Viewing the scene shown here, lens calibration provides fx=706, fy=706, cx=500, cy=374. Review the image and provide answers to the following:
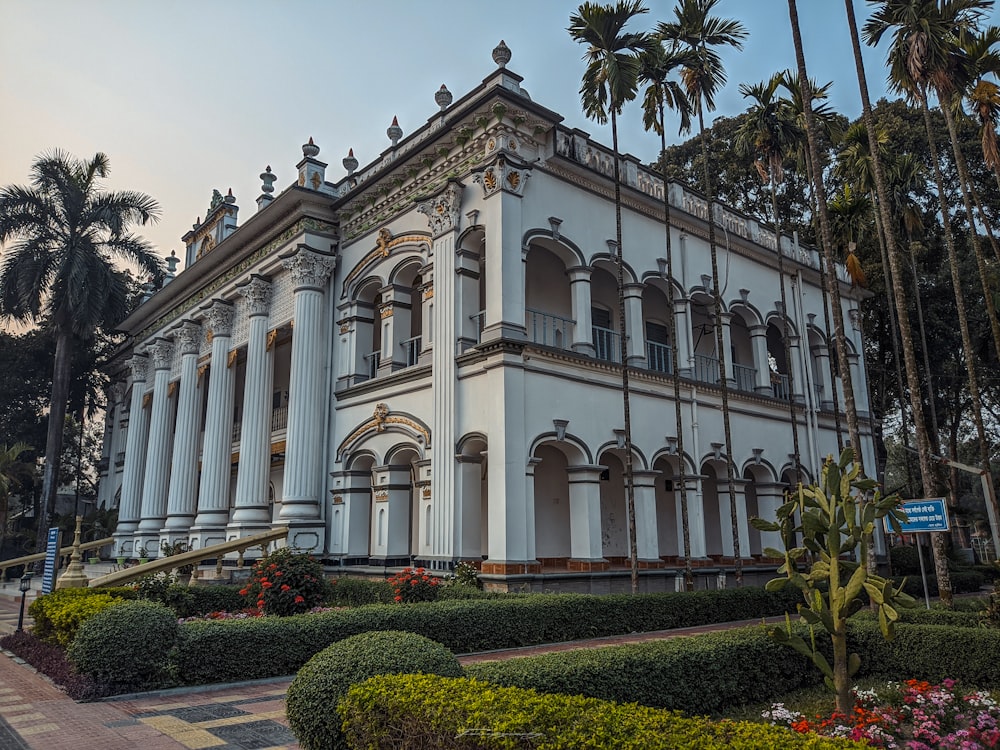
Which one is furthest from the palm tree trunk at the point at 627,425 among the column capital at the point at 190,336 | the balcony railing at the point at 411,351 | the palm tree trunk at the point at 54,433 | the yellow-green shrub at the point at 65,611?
the palm tree trunk at the point at 54,433

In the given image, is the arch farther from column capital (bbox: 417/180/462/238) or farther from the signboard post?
the signboard post

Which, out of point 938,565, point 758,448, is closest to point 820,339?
point 758,448

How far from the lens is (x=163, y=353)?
29656 millimetres

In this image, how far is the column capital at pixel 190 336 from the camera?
2697cm

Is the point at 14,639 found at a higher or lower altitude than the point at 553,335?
lower

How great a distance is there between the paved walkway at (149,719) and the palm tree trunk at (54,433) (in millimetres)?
23789

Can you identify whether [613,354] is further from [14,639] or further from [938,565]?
[14,639]

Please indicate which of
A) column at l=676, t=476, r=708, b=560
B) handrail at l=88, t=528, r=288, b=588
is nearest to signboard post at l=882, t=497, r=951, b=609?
column at l=676, t=476, r=708, b=560

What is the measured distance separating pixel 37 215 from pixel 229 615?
83.8 ft

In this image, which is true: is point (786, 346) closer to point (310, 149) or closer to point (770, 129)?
point (770, 129)

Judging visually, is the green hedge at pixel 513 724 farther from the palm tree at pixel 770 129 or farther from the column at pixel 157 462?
the column at pixel 157 462

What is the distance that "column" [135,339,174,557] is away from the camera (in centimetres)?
2750

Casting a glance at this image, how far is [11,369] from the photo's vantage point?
39.6 m

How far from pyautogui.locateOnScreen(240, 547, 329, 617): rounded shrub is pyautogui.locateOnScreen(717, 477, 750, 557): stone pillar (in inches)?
451
